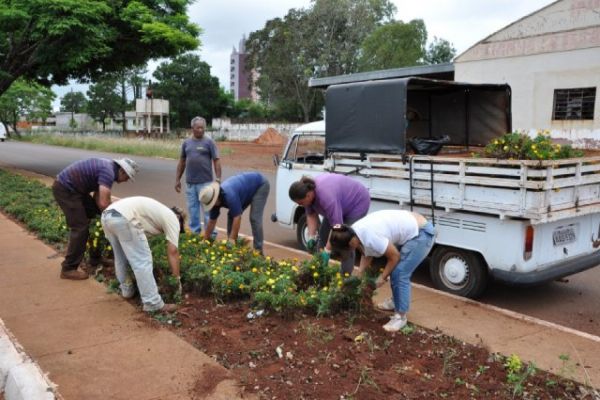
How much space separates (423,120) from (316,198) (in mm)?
4055

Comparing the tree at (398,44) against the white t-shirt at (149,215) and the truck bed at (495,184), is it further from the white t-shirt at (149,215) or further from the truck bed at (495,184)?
the white t-shirt at (149,215)

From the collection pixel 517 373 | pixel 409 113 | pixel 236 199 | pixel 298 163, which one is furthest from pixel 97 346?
pixel 409 113

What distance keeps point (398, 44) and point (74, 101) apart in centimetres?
7411

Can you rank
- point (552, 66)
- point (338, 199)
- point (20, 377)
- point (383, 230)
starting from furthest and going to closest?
point (552, 66)
point (338, 199)
point (383, 230)
point (20, 377)

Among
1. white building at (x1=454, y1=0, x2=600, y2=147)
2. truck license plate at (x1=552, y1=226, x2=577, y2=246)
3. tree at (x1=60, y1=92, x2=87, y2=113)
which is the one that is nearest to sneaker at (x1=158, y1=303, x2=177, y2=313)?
truck license plate at (x1=552, y1=226, x2=577, y2=246)

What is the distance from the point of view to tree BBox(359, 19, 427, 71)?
148 ft

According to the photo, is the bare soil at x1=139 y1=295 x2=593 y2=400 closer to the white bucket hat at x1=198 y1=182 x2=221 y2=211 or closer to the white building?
the white bucket hat at x1=198 y1=182 x2=221 y2=211

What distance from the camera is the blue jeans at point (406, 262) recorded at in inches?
188

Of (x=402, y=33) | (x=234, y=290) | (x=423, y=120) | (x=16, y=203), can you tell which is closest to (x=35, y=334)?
(x=234, y=290)

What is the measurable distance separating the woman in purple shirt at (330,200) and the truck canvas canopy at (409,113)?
48.6 inches

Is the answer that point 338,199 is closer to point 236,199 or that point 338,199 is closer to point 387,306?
point 387,306

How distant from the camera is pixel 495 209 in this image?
5.65 metres

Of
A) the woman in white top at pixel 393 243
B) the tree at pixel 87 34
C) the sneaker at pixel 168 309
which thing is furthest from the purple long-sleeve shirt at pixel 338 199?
the tree at pixel 87 34

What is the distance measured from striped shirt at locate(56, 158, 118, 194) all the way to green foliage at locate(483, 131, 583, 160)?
13.4 ft
